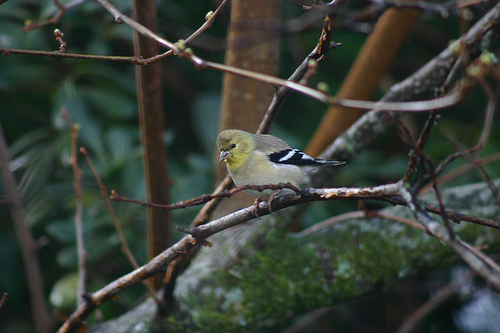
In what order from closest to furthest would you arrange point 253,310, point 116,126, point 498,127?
1. point 253,310
2. point 116,126
3. point 498,127

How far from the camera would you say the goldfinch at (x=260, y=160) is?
2.65 meters

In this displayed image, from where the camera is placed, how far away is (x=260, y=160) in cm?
273

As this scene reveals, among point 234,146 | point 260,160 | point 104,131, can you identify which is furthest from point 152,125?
point 104,131

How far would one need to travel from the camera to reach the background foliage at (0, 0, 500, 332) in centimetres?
338

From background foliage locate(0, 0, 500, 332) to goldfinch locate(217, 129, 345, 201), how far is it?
2.41 feet

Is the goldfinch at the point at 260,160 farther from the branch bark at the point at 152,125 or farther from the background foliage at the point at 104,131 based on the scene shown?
the background foliage at the point at 104,131

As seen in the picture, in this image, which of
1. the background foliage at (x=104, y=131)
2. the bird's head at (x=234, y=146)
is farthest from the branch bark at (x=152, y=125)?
the background foliage at (x=104, y=131)

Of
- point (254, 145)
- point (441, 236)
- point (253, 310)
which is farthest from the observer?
point (254, 145)

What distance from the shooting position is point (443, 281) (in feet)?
12.8

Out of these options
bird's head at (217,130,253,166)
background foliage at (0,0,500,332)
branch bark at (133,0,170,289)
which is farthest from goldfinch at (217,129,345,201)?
background foliage at (0,0,500,332)

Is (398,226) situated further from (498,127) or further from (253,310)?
(498,127)

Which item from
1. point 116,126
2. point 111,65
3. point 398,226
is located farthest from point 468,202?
point 111,65

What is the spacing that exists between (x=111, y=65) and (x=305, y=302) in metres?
2.55

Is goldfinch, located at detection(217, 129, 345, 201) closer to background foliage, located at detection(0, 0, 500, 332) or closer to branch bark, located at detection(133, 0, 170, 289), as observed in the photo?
branch bark, located at detection(133, 0, 170, 289)
